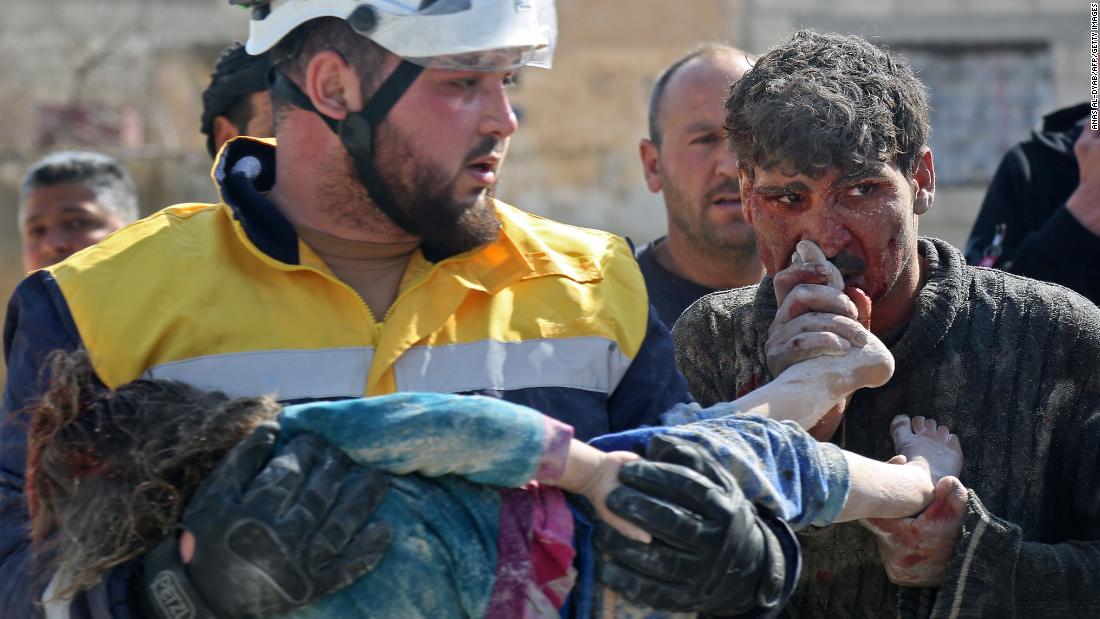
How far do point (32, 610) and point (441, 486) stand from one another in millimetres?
721

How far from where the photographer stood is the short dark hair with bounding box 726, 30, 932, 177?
9.52ft

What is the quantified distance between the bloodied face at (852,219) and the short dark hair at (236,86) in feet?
6.98

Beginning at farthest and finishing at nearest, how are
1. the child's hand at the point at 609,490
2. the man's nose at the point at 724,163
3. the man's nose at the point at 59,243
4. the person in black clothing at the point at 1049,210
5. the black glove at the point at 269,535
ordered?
1. the man's nose at the point at 59,243
2. the man's nose at the point at 724,163
3. the person in black clothing at the point at 1049,210
4. the child's hand at the point at 609,490
5. the black glove at the point at 269,535

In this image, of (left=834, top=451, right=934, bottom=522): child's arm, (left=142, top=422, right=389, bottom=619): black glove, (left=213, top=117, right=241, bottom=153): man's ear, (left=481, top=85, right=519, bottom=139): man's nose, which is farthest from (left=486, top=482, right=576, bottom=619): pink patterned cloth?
(left=213, top=117, right=241, bottom=153): man's ear

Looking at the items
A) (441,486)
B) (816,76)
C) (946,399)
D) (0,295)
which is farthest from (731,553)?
(0,295)

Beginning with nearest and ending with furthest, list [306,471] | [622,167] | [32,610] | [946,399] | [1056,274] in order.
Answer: [306,471] < [32,610] < [946,399] < [1056,274] < [622,167]

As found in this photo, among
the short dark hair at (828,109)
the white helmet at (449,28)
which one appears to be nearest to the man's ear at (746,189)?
the short dark hair at (828,109)

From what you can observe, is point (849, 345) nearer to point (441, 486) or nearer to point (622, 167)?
point (441, 486)

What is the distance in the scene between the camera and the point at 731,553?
2.28m

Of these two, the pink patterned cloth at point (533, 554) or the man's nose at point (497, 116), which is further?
the man's nose at point (497, 116)

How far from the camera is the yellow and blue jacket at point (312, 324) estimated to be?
260 centimetres

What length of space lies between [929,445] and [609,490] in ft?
2.73

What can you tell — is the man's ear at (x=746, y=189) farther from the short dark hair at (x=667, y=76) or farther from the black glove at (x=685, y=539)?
the short dark hair at (x=667, y=76)

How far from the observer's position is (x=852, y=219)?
292cm
